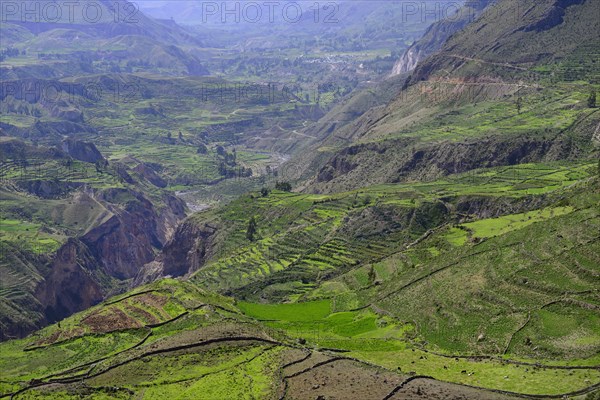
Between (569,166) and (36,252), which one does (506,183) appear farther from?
(36,252)

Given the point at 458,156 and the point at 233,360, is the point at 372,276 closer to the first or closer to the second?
the point at 233,360

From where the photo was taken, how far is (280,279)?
122m

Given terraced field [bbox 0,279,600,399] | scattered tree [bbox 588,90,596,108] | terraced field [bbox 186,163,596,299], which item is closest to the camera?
terraced field [bbox 0,279,600,399]

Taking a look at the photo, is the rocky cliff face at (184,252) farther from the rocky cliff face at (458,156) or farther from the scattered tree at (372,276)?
the scattered tree at (372,276)

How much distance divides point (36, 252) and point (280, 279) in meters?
66.5

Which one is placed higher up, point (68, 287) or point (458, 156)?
point (458, 156)

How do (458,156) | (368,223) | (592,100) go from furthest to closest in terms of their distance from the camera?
(458,156) < (592,100) < (368,223)

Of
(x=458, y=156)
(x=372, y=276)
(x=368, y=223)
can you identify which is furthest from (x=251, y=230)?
(x=458, y=156)

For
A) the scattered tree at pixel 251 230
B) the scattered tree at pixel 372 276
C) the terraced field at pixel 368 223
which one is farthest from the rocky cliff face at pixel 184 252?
the scattered tree at pixel 372 276

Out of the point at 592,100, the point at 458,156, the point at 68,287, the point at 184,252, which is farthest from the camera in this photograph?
the point at 458,156

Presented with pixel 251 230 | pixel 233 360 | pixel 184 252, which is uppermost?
pixel 233 360

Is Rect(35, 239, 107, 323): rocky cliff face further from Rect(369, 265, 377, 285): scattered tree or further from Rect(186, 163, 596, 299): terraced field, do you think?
Rect(369, 265, 377, 285): scattered tree

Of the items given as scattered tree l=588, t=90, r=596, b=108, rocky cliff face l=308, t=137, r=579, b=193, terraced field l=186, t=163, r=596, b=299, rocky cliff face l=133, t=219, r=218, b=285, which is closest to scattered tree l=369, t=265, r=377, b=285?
terraced field l=186, t=163, r=596, b=299

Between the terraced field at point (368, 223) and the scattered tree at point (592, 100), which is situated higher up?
the scattered tree at point (592, 100)
